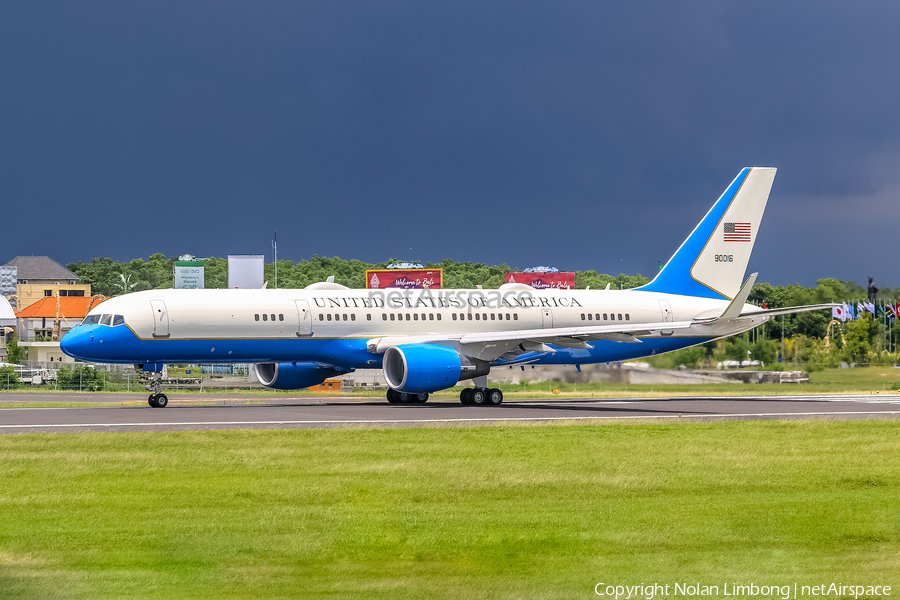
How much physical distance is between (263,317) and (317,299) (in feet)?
7.30

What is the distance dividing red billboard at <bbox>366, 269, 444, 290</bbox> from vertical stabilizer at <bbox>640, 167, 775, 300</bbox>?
72630 mm

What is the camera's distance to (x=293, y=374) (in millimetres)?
38062

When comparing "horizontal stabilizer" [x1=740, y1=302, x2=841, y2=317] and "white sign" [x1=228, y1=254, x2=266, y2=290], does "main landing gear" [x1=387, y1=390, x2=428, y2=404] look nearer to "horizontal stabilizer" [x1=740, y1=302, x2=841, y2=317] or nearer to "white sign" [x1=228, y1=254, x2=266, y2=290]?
"horizontal stabilizer" [x1=740, y1=302, x2=841, y2=317]

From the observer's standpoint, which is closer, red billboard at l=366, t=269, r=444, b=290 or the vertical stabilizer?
the vertical stabilizer

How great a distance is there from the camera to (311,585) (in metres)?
9.41

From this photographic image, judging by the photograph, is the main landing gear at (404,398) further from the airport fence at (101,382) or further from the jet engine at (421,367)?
the airport fence at (101,382)

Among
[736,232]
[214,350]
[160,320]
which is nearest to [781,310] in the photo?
[736,232]

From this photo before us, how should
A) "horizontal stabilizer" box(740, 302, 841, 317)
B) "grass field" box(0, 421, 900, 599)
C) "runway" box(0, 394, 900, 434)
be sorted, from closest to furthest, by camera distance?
"grass field" box(0, 421, 900, 599)
"runway" box(0, 394, 900, 434)
"horizontal stabilizer" box(740, 302, 841, 317)

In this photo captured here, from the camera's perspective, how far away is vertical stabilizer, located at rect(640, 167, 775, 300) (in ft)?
143

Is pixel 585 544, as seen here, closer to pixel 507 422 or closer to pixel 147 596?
pixel 147 596

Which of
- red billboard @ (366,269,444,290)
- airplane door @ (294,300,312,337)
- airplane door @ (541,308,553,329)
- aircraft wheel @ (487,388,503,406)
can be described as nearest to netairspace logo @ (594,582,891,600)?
airplane door @ (294,300,312,337)

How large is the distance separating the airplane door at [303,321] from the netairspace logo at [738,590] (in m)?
26.7

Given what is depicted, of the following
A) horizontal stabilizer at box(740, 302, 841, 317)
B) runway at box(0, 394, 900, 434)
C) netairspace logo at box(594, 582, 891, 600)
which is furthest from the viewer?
horizontal stabilizer at box(740, 302, 841, 317)

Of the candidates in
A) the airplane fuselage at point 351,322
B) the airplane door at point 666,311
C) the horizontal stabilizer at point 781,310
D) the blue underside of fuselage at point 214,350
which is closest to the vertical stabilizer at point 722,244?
the airplane fuselage at point 351,322
